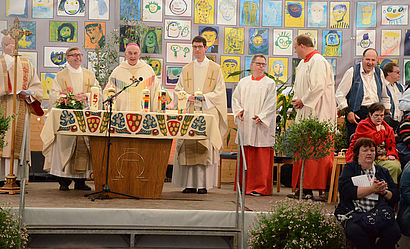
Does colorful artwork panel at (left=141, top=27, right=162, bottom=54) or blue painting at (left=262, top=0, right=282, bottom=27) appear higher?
blue painting at (left=262, top=0, right=282, bottom=27)

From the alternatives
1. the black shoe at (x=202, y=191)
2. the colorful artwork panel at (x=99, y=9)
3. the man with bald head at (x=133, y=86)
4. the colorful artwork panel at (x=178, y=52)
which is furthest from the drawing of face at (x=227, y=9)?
the black shoe at (x=202, y=191)

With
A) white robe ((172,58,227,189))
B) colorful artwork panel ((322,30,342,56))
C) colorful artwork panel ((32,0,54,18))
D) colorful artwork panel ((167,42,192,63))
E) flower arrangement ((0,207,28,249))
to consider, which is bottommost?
flower arrangement ((0,207,28,249))

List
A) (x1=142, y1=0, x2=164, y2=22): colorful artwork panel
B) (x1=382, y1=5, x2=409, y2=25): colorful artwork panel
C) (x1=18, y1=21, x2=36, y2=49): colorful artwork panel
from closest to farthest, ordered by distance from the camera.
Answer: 1. (x1=18, y1=21, x2=36, y2=49): colorful artwork panel
2. (x1=142, y1=0, x2=164, y2=22): colorful artwork panel
3. (x1=382, y1=5, x2=409, y2=25): colorful artwork panel

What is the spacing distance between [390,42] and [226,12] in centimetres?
272

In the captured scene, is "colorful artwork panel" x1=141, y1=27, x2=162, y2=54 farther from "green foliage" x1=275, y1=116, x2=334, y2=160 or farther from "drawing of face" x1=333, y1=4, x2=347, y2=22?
"green foliage" x1=275, y1=116, x2=334, y2=160

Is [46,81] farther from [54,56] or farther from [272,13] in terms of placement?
[272,13]

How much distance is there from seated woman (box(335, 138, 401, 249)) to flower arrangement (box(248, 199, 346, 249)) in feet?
0.47

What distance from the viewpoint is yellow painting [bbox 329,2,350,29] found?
10.6m

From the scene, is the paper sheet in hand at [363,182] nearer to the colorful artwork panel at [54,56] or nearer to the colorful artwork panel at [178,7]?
the colorful artwork panel at [178,7]

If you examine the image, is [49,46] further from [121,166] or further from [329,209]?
[329,209]

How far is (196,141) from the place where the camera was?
810 centimetres

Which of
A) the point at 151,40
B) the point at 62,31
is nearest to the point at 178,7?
the point at 151,40

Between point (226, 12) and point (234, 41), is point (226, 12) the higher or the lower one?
the higher one

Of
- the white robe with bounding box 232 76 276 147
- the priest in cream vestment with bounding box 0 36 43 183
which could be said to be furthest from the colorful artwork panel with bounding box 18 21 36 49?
the white robe with bounding box 232 76 276 147
